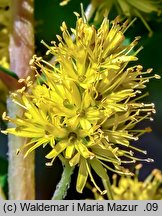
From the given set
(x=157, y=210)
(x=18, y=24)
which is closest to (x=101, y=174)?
(x=157, y=210)

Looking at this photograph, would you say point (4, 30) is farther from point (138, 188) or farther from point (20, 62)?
point (138, 188)

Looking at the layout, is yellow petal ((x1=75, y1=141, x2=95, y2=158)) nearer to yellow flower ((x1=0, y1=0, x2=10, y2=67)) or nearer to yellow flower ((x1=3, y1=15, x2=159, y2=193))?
yellow flower ((x1=3, y1=15, x2=159, y2=193))

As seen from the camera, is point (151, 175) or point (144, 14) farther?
point (151, 175)

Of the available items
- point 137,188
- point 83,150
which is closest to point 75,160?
point 83,150

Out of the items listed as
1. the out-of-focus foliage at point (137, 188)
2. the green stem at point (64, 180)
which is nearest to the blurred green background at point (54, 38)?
the out-of-focus foliage at point (137, 188)

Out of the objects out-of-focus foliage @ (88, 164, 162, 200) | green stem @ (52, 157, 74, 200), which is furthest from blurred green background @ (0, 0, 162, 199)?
green stem @ (52, 157, 74, 200)

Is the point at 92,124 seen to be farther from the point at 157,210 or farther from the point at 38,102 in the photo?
the point at 157,210
